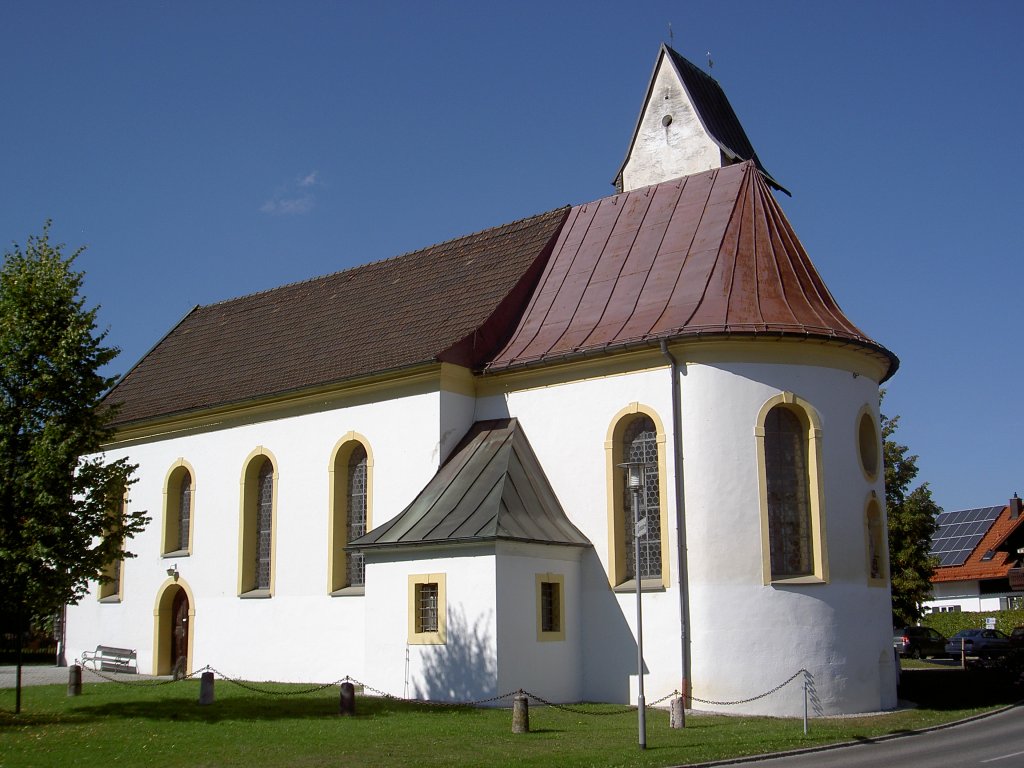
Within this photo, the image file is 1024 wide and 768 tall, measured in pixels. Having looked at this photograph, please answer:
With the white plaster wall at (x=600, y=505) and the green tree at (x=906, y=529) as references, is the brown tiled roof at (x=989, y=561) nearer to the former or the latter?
the green tree at (x=906, y=529)

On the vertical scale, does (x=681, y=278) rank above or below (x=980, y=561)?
above

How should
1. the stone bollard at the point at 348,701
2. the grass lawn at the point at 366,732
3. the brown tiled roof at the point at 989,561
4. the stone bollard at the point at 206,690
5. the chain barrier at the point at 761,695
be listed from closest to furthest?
1. the grass lawn at the point at 366,732
2. the stone bollard at the point at 348,701
3. the chain barrier at the point at 761,695
4. the stone bollard at the point at 206,690
5. the brown tiled roof at the point at 989,561

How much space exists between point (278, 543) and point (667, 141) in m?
15.9

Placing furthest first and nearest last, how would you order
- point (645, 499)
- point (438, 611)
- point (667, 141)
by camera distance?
point (667, 141)
point (645, 499)
point (438, 611)

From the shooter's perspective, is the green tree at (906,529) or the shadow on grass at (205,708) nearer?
the shadow on grass at (205,708)

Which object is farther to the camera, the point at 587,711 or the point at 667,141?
the point at 667,141

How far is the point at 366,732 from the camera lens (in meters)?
17.1

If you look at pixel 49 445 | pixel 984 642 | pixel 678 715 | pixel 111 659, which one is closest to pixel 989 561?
pixel 984 642

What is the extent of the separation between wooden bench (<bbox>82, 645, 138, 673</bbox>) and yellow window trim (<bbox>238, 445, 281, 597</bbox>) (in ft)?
15.5

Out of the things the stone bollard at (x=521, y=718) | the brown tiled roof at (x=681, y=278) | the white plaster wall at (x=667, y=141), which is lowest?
the stone bollard at (x=521, y=718)

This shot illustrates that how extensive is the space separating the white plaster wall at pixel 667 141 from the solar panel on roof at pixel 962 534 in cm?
3006

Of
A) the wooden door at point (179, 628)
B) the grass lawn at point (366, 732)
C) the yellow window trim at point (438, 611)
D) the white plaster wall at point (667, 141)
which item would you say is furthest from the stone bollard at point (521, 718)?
the white plaster wall at point (667, 141)

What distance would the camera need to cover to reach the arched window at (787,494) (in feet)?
70.1

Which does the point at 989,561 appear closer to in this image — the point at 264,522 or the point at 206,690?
the point at 264,522
